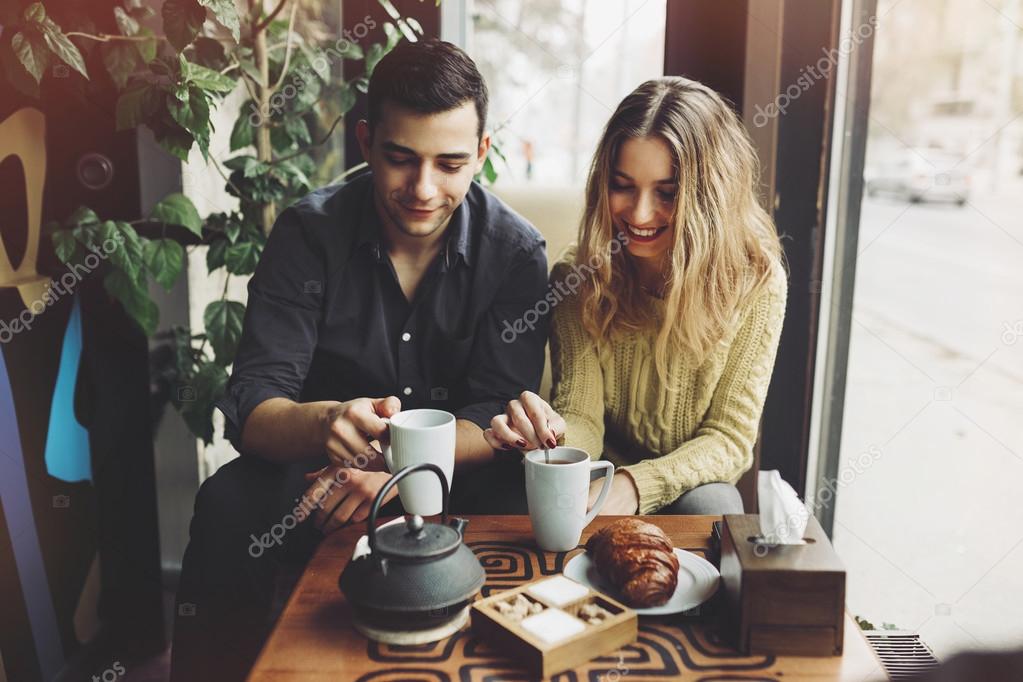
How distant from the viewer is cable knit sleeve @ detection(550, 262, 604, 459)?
1.71 metres

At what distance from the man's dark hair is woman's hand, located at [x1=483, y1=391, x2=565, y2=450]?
61 centimetres

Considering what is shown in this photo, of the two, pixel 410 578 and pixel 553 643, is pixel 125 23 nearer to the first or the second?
pixel 410 578

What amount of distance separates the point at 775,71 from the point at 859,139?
0.25 metres

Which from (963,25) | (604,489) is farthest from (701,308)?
(963,25)

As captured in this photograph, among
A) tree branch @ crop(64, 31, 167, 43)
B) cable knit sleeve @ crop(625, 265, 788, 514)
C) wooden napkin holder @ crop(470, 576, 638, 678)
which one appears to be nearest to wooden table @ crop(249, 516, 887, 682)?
wooden napkin holder @ crop(470, 576, 638, 678)

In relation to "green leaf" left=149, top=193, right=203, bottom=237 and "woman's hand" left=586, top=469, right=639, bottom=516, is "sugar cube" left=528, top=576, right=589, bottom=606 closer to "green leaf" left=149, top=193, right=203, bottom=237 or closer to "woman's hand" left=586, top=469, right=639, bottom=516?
"woman's hand" left=586, top=469, right=639, bottom=516

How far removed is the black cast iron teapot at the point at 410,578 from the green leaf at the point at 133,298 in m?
1.09

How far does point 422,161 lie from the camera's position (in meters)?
1.62

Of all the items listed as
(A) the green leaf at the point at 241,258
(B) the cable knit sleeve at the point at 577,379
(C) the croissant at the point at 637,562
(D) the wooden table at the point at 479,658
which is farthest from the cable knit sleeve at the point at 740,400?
(A) the green leaf at the point at 241,258

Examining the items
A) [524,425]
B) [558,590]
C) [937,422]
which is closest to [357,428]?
[524,425]

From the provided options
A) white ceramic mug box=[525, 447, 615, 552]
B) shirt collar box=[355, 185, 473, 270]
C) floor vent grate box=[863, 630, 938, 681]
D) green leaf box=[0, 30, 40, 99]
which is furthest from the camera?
shirt collar box=[355, 185, 473, 270]

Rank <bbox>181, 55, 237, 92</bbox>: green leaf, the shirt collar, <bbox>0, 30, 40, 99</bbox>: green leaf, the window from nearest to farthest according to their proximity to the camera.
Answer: <bbox>0, 30, 40, 99</bbox>: green leaf < <bbox>181, 55, 237, 92</bbox>: green leaf < the shirt collar < the window

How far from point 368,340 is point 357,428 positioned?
1.77ft

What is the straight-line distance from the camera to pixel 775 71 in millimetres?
1940
